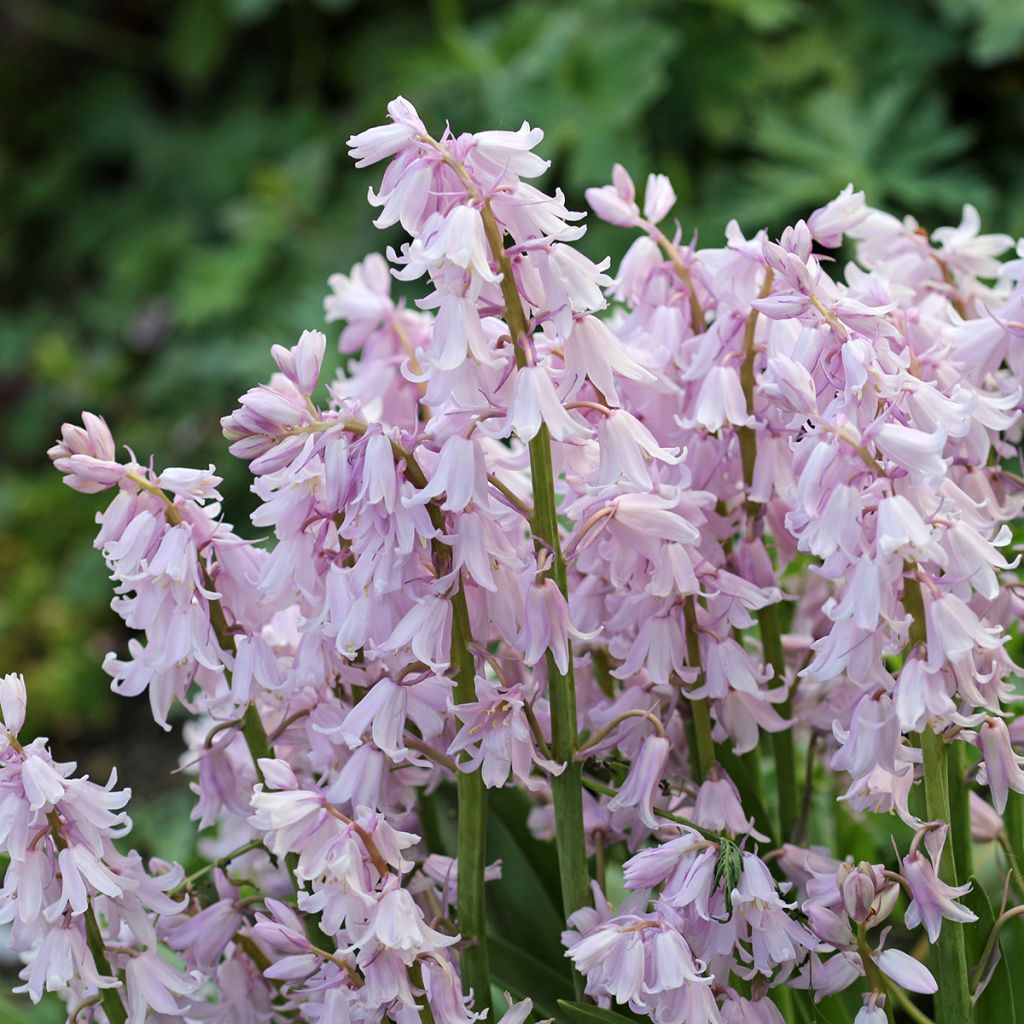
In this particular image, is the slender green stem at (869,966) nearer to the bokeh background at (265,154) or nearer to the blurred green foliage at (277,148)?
the bokeh background at (265,154)

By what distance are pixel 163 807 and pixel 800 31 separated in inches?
66.6

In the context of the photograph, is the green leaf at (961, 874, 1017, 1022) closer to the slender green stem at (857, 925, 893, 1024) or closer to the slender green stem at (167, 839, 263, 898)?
the slender green stem at (857, 925, 893, 1024)

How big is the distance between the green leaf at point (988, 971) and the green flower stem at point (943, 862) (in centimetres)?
3

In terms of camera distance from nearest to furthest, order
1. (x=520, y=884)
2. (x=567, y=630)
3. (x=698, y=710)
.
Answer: (x=567, y=630), (x=698, y=710), (x=520, y=884)

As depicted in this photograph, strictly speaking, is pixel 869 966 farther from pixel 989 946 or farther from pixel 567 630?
pixel 567 630

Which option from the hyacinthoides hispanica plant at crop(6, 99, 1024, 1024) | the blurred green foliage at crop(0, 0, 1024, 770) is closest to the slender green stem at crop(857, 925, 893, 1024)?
the hyacinthoides hispanica plant at crop(6, 99, 1024, 1024)

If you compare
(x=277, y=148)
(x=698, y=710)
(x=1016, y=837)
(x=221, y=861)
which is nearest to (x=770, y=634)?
(x=698, y=710)

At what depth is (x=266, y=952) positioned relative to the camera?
2.54ft

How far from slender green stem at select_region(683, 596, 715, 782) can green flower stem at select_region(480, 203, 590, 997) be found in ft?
0.24

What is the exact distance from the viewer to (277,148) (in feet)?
10.3

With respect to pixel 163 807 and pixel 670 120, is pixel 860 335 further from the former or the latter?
pixel 670 120

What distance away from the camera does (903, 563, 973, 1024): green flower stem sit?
62cm

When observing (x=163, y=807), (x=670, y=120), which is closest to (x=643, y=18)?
(x=670, y=120)

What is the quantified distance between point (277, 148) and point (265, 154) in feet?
0.13
